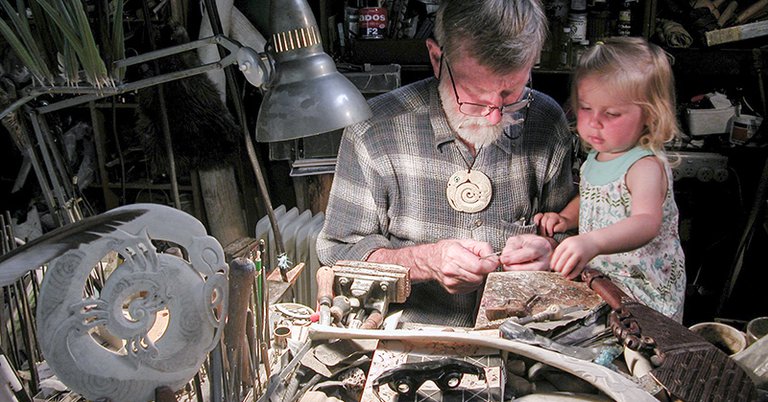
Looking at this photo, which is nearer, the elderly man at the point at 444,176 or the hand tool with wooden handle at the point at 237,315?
the hand tool with wooden handle at the point at 237,315

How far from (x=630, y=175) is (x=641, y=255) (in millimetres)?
256

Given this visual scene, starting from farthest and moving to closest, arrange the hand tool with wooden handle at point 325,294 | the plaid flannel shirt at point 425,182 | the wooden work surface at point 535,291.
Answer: the plaid flannel shirt at point 425,182, the wooden work surface at point 535,291, the hand tool with wooden handle at point 325,294

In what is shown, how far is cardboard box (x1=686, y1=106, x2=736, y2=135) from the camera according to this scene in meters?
3.29

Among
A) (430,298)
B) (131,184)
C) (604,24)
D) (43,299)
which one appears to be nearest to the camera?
(43,299)

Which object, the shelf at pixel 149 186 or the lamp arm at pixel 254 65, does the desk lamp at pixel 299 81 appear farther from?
the shelf at pixel 149 186

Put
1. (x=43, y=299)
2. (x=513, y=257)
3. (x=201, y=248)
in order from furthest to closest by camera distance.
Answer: (x=513, y=257), (x=201, y=248), (x=43, y=299)

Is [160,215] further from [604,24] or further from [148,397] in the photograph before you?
[604,24]

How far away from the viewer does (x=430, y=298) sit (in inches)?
92.0

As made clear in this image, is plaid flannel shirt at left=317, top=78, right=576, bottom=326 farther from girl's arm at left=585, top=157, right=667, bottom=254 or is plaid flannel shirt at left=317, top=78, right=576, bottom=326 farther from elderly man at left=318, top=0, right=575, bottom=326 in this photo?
girl's arm at left=585, top=157, right=667, bottom=254

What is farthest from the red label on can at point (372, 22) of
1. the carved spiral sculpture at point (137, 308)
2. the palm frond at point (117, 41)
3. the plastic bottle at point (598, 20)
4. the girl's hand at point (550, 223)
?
the carved spiral sculpture at point (137, 308)

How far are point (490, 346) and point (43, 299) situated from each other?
2.88ft

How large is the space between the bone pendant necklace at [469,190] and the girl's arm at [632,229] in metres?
0.44

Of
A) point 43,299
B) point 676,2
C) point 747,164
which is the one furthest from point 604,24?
point 43,299

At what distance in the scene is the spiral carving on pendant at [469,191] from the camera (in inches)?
87.9
